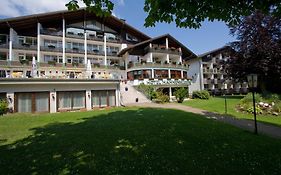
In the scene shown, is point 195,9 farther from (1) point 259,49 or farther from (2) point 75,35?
(2) point 75,35

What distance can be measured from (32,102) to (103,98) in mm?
8738

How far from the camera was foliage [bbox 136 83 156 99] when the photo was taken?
106ft

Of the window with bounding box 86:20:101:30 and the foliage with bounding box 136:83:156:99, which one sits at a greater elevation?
the window with bounding box 86:20:101:30

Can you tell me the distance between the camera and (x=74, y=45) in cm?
3975

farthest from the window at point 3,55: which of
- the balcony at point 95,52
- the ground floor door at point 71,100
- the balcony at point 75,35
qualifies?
the ground floor door at point 71,100

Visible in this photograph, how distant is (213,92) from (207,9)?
1894 inches

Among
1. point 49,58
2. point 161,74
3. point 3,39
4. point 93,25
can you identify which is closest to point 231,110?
point 161,74

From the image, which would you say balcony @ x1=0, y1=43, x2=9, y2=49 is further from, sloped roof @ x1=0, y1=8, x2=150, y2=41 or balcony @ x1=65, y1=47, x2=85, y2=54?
balcony @ x1=65, y1=47, x2=85, y2=54

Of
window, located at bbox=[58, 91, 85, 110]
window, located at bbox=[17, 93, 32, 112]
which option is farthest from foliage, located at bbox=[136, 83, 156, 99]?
window, located at bbox=[17, 93, 32, 112]

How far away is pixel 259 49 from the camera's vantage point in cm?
2489

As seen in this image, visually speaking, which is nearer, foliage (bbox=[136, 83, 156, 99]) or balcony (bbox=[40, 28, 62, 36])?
foliage (bbox=[136, 83, 156, 99])

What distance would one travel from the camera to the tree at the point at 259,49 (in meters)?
24.6

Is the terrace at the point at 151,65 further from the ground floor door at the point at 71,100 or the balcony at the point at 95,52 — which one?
the ground floor door at the point at 71,100

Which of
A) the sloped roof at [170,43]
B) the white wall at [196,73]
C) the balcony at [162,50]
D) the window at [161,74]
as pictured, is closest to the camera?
the window at [161,74]
